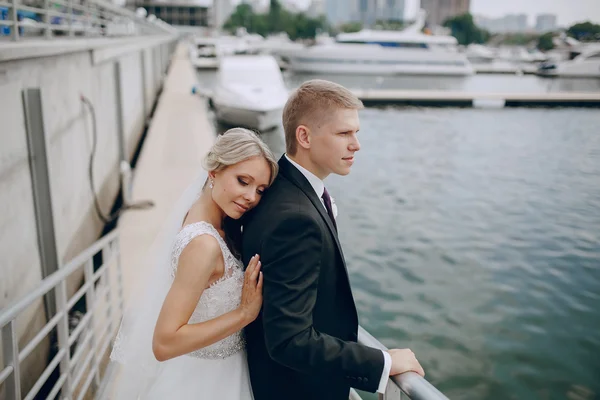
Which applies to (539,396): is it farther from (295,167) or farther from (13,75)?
(13,75)

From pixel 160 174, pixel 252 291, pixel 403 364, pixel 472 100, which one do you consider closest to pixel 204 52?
pixel 472 100

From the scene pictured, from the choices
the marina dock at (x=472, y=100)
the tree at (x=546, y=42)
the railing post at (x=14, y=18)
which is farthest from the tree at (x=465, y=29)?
the railing post at (x=14, y=18)

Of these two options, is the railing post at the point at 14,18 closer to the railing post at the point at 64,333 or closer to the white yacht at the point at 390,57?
the railing post at the point at 64,333

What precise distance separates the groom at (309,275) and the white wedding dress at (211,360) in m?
0.08

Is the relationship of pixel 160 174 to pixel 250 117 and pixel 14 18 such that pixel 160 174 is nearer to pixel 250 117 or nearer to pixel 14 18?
pixel 14 18

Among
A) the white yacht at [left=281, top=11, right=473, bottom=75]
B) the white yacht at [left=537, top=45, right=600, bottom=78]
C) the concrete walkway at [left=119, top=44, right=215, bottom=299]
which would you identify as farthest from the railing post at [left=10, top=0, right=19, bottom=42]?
the white yacht at [left=537, top=45, right=600, bottom=78]

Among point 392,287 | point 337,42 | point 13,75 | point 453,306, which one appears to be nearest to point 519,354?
point 453,306

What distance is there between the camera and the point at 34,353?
4762 millimetres

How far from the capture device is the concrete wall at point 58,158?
450cm

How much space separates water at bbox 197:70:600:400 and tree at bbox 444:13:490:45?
101831 millimetres

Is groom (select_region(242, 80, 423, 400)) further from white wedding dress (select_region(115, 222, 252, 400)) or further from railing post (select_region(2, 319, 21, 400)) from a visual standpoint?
railing post (select_region(2, 319, 21, 400))

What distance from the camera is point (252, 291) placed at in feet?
5.96

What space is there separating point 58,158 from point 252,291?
5.87 m

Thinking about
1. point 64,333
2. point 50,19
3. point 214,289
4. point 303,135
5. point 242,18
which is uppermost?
point 242,18
